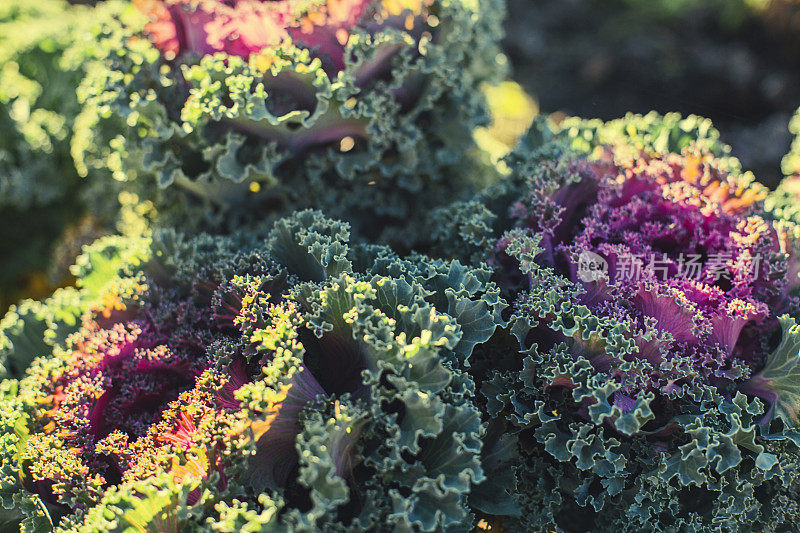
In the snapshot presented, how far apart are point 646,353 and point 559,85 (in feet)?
17.6

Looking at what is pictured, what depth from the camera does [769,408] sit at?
2350 mm

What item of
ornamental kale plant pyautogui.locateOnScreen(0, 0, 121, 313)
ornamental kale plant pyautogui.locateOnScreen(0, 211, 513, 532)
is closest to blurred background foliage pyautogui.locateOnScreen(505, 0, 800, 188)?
ornamental kale plant pyautogui.locateOnScreen(0, 0, 121, 313)

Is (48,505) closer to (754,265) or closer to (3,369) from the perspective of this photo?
(3,369)

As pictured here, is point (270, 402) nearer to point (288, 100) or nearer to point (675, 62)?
point (288, 100)

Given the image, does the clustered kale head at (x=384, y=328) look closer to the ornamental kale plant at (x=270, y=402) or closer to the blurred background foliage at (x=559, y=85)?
the ornamental kale plant at (x=270, y=402)

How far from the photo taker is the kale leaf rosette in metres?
2.20

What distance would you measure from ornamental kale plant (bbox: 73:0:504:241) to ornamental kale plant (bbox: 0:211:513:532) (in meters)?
0.56

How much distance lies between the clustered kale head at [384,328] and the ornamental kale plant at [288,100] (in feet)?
0.06

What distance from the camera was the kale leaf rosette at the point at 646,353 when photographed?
220 cm

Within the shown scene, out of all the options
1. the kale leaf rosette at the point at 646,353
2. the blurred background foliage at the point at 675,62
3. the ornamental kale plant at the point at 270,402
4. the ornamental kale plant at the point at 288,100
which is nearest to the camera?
the ornamental kale plant at the point at 270,402

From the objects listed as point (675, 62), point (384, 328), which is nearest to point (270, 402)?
point (384, 328)

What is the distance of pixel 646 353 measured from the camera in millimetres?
2236

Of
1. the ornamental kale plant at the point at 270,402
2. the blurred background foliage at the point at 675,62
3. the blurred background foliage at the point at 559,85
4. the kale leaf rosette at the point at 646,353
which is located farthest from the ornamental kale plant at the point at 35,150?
the blurred background foliage at the point at 675,62

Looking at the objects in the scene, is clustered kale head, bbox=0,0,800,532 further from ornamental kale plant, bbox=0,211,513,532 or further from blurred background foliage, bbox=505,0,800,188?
blurred background foliage, bbox=505,0,800,188
